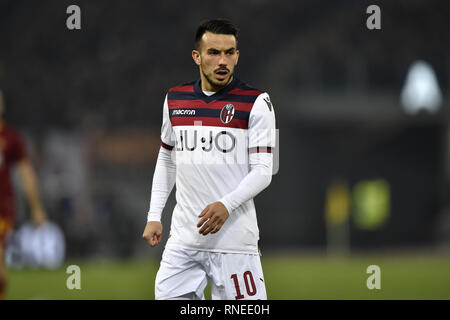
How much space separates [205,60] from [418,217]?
33.0 m

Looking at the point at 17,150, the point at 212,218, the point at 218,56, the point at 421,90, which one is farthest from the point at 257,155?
the point at 421,90

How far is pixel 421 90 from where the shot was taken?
3369cm

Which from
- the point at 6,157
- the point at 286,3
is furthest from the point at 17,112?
the point at 6,157

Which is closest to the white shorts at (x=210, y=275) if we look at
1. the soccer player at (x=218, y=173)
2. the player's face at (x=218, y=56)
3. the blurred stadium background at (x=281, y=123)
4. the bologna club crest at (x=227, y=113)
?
the soccer player at (x=218, y=173)

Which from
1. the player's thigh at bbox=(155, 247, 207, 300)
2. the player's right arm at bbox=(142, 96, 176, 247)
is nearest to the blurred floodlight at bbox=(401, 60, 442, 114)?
the player's right arm at bbox=(142, 96, 176, 247)

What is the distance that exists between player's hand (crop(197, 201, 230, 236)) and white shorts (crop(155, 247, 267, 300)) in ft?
1.22

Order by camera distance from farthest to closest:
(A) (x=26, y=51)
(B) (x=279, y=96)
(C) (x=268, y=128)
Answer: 1. (B) (x=279, y=96)
2. (A) (x=26, y=51)
3. (C) (x=268, y=128)

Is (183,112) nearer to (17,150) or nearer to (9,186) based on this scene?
(9,186)

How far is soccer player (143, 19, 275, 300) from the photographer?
5.31 meters

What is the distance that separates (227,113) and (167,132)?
0.53m

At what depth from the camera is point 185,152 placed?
5.47 m

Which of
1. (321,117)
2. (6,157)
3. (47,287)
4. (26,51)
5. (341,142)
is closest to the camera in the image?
(6,157)

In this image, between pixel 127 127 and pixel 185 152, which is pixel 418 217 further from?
pixel 185 152

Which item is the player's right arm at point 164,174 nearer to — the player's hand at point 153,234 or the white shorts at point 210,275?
the player's hand at point 153,234
